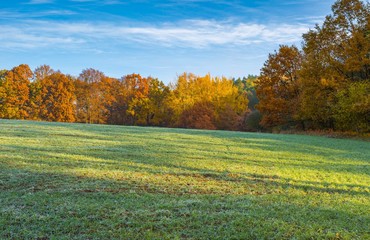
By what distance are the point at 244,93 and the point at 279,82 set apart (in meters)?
14.4

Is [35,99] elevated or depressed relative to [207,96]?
depressed

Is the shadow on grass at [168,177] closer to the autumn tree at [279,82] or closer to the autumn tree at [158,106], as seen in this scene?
the autumn tree at [279,82]

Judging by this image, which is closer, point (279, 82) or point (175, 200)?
point (175, 200)

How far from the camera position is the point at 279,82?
34.0 meters

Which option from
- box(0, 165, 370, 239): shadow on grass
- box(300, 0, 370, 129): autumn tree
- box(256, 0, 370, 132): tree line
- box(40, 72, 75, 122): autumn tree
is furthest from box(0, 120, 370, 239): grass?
box(40, 72, 75, 122): autumn tree

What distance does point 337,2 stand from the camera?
24.2 meters

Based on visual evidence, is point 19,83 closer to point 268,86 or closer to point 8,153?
point 268,86

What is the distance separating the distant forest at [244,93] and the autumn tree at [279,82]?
10cm

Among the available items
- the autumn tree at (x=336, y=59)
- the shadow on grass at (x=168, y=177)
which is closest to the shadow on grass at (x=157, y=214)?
the shadow on grass at (x=168, y=177)

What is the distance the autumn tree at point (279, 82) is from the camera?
32844 millimetres

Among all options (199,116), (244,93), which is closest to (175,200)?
(199,116)

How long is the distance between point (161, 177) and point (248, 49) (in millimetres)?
20492

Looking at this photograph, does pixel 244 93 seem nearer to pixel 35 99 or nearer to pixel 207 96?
pixel 207 96

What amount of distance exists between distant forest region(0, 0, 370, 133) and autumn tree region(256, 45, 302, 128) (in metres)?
0.10
